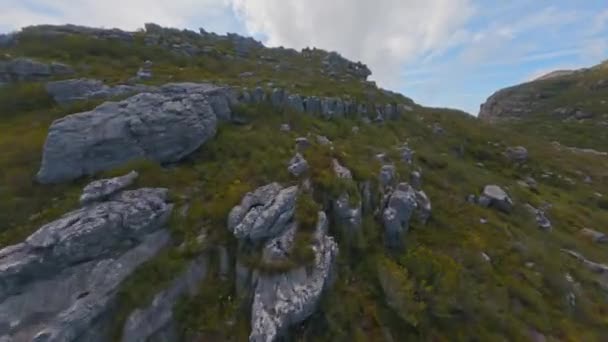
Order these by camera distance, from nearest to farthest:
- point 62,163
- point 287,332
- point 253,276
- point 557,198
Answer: point 287,332 → point 253,276 → point 62,163 → point 557,198

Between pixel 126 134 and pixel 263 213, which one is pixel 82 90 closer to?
pixel 126 134

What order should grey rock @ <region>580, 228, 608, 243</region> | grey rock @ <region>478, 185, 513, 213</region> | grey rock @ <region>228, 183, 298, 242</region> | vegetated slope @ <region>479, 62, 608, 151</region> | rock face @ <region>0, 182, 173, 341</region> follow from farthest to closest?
1. vegetated slope @ <region>479, 62, 608, 151</region>
2. grey rock @ <region>580, 228, 608, 243</region>
3. grey rock @ <region>478, 185, 513, 213</region>
4. grey rock @ <region>228, 183, 298, 242</region>
5. rock face @ <region>0, 182, 173, 341</region>

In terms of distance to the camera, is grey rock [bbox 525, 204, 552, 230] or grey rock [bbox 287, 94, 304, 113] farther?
grey rock [bbox 287, 94, 304, 113]

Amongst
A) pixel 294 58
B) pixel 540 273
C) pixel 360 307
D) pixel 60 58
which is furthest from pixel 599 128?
pixel 60 58

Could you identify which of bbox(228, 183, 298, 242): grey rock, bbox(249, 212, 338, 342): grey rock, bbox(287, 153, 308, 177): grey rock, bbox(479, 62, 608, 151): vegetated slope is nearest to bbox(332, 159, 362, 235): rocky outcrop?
bbox(287, 153, 308, 177): grey rock

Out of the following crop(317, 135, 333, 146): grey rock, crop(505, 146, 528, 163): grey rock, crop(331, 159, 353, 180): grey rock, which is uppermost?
crop(317, 135, 333, 146): grey rock

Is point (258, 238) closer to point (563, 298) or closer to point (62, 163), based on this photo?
point (62, 163)

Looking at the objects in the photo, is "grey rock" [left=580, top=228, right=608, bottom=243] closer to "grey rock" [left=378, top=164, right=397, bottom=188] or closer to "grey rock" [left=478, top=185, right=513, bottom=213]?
"grey rock" [left=478, top=185, right=513, bottom=213]
